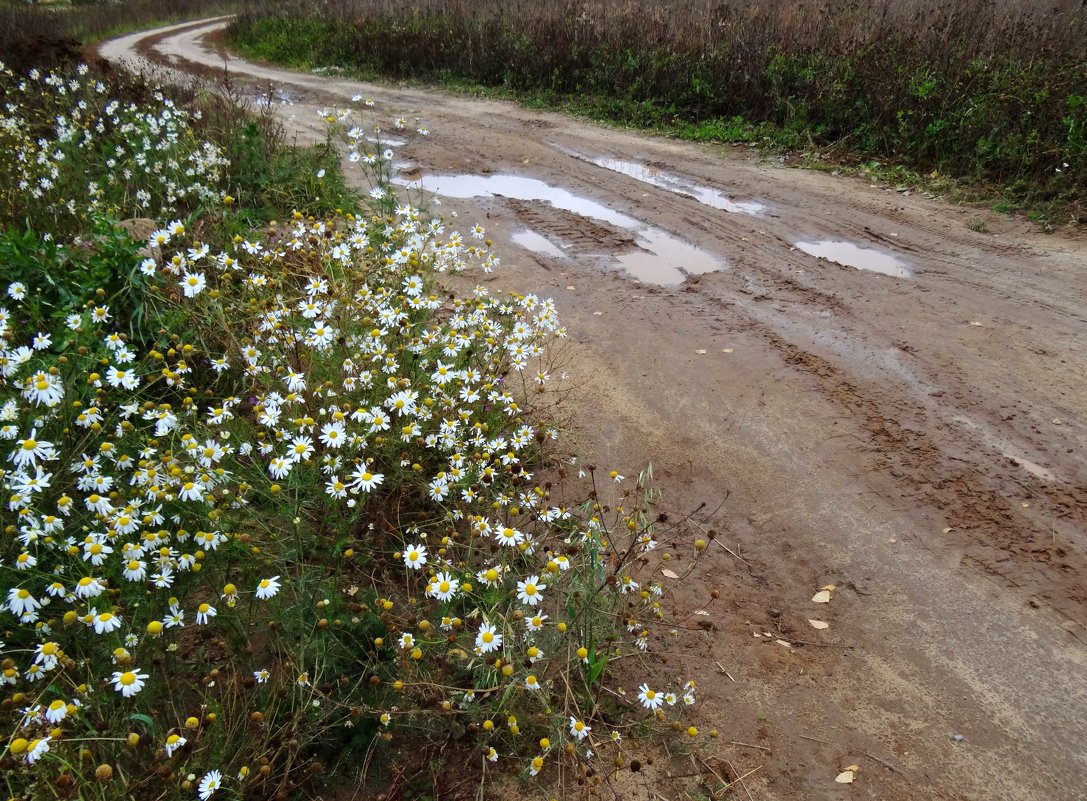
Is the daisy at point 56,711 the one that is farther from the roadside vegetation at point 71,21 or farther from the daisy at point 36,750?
the roadside vegetation at point 71,21

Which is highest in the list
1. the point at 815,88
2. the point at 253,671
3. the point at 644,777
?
the point at 815,88

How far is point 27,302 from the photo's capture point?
13.1ft

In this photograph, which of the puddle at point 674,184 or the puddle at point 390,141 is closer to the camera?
the puddle at point 674,184

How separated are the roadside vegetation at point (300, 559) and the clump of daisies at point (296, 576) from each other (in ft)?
0.05

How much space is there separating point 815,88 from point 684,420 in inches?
296

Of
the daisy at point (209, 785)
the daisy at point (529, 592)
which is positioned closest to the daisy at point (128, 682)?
the daisy at point (209, 785)

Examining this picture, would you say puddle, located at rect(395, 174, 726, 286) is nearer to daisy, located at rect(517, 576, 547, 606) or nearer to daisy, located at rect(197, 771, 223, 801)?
daisy, located at rect(517, 576, 547, 606)

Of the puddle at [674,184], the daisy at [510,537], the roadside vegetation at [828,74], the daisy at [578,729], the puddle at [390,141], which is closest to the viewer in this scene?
the daisy at [578,729]

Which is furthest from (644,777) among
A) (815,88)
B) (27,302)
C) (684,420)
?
(815,88)

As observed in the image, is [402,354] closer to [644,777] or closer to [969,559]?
[644,777]

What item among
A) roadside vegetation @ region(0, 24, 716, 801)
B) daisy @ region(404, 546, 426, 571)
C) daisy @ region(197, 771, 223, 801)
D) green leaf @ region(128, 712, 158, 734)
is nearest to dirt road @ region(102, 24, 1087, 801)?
roadside vegetation @ region(0, 24, 716, 801)

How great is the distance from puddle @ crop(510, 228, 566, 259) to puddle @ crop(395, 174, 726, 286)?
0.31 feet

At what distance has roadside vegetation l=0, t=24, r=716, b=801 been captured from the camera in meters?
2.28

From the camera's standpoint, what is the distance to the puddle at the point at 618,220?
662cm
